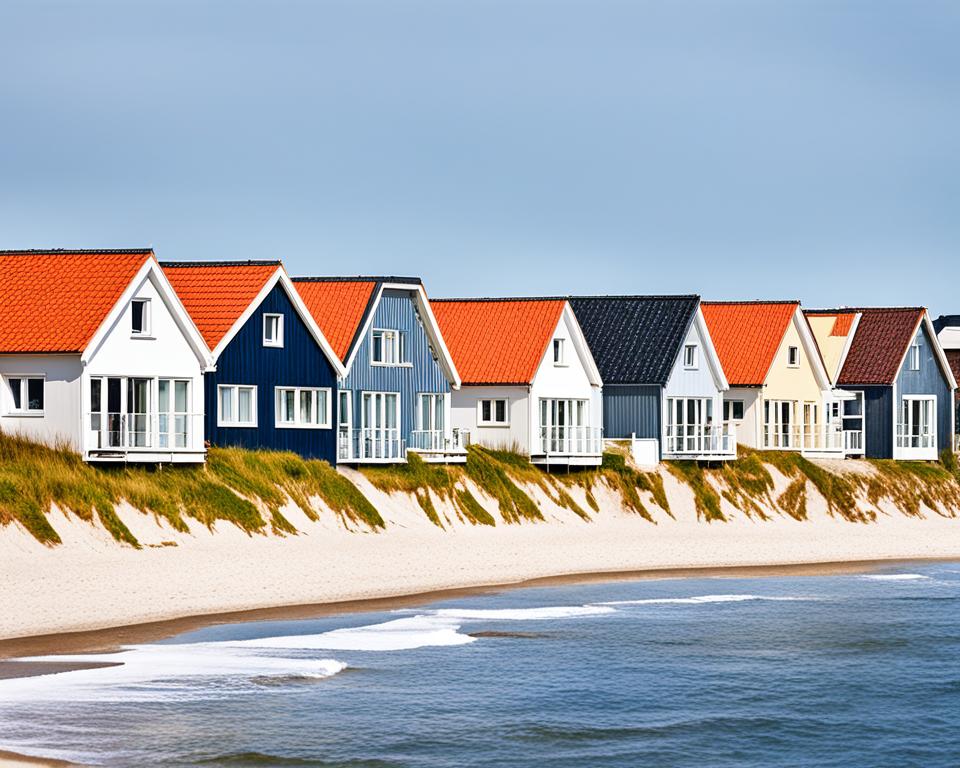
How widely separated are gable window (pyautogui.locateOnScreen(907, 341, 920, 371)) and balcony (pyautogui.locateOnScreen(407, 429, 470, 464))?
2881 centimetres

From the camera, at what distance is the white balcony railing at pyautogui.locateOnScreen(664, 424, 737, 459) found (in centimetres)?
6894

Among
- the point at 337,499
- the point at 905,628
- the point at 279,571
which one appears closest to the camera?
the point at 905,628

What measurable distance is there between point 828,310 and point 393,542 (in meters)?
42.1

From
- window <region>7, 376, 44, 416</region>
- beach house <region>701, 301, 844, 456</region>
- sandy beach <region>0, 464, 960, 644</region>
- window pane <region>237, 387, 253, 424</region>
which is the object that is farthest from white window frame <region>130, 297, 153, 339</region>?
beach house <region>701, 301, 844, 456</region>

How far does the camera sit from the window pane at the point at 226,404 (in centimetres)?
5231

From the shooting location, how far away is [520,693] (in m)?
29.4

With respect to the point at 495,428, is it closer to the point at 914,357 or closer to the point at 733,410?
the point at 733,410

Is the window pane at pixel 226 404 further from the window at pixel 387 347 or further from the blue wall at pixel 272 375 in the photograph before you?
the window at pixel 387 347

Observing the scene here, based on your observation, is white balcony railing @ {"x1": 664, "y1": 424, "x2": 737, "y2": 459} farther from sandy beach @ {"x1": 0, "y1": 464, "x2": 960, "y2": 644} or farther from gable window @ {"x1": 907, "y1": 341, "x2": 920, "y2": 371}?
gable window @ {"x1": 907, "y1": 341, "x2": 920, "y2": 371}

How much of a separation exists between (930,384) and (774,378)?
11617 mm

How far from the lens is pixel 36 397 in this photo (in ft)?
155

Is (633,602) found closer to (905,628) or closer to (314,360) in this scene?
(905,628)

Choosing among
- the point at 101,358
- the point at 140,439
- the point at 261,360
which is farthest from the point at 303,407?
the point at 101,358

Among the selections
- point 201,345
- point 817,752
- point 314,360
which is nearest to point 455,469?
point 314,360
